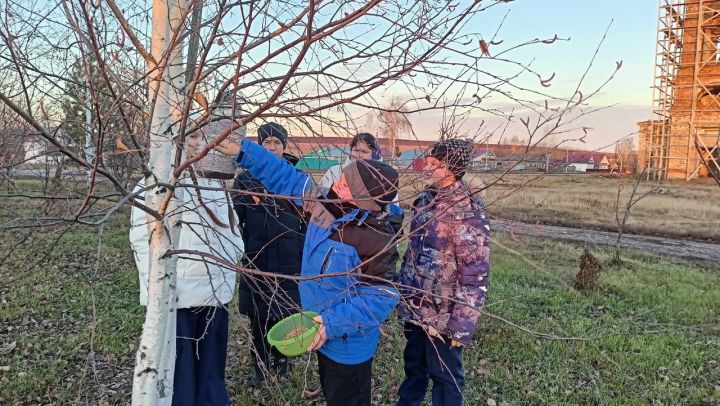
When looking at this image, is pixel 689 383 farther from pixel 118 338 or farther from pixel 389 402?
pixel 118 338

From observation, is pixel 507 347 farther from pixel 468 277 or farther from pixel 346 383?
pixel 346 383

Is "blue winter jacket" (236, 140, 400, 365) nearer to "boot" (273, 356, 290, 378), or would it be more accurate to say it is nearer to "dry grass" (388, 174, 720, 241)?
"boot" (273, 356, 290, 378)

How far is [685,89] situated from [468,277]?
24.7m

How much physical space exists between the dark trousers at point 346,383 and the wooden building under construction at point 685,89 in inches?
874

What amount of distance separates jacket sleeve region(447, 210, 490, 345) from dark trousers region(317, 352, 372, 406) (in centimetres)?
63

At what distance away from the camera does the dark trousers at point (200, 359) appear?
2779 mm

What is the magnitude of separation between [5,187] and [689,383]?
505 cm

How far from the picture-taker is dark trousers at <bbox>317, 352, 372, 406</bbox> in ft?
8.17

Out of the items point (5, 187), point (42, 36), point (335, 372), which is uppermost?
point (42, 36)

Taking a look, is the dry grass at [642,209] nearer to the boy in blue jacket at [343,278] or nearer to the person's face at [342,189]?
the boy in blue jacket at [343,278]

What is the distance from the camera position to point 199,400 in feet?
9.69

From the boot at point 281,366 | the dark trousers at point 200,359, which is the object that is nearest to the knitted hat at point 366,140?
the dark trousers at point 200,359

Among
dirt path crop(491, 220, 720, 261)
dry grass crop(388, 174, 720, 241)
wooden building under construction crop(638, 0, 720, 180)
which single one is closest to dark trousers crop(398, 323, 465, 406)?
dry grass crop(388, 174, 720, 241)

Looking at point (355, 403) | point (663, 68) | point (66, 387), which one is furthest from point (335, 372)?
point (663, 68)
